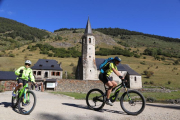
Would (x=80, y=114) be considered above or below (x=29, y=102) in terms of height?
below

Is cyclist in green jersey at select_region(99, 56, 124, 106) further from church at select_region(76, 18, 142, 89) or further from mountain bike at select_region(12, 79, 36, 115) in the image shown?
church at select_region(76, 18, 142, 89)

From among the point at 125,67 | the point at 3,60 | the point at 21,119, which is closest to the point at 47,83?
the point at 125,67

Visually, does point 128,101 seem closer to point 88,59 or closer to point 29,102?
point 29,102

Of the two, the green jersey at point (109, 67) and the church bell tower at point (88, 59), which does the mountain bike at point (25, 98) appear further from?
the church bell tower at point (88, 59)

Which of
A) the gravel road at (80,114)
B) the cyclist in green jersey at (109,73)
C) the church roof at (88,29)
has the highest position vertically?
the church roof at (88,29)

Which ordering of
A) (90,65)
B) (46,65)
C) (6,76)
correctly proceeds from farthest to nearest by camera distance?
(46,65), (90,65), (6,76)

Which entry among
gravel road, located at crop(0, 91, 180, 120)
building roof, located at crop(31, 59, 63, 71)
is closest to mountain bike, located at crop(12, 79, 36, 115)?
gravel road, located at crop(0, 91, 180, 120)

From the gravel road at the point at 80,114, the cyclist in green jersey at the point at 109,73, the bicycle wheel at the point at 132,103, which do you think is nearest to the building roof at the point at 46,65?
the gravel road at the point at 80,114

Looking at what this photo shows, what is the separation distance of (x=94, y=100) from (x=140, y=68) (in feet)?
178

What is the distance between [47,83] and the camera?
95.7ft

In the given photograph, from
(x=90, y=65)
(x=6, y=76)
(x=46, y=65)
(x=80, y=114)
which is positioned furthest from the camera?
(x=46, y=65)

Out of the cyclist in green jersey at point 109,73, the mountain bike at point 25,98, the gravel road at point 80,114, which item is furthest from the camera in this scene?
the cyclist in green jersey at point 109,73

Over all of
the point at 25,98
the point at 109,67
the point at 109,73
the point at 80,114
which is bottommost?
the point at 80,114

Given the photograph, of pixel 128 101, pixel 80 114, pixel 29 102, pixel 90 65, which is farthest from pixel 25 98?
pixel 90 65
